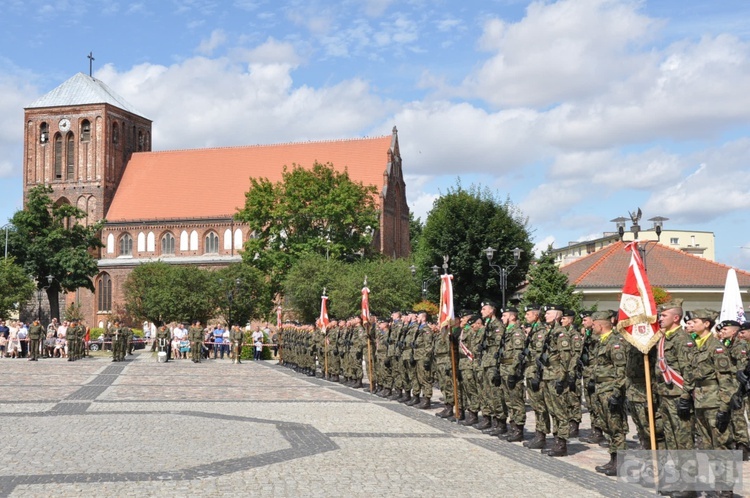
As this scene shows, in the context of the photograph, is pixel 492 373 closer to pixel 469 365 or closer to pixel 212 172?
pixel 469 365

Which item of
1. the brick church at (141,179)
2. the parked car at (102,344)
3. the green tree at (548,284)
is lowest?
the parked car at (102,344)

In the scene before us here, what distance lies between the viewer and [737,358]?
11.8 m

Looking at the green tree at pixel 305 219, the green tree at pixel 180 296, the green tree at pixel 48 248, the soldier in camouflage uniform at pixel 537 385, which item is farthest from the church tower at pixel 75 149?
the soldier in camouflage uniform at pixel 537 385

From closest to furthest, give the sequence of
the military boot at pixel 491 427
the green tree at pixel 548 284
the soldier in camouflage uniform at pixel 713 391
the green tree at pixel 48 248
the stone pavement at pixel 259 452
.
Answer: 1. the soldier in camouflage uniform at pixel 713 391
2. the stone pavement at pixel 259 452
3. the military boot at pixel 491 427
4. the green tree at pixel 548 284
5. the green tree at pixel 48 248

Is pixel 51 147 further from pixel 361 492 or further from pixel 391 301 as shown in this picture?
pixel 361 492

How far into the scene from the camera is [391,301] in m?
49.6

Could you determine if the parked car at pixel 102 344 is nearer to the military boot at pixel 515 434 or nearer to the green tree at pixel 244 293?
the green tree at pixel 244 293

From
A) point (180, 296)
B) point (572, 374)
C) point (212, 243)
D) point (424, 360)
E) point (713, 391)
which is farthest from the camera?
point (212, 243)

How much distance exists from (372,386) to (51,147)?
64.2 m

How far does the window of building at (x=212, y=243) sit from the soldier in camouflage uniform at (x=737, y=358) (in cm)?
6515

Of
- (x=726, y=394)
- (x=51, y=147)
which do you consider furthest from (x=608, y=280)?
(x=51, y=147)

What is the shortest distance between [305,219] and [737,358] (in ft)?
161

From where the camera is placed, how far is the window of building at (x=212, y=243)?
74938 millimetres

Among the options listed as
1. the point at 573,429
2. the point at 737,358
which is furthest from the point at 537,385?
the point at 737,358
